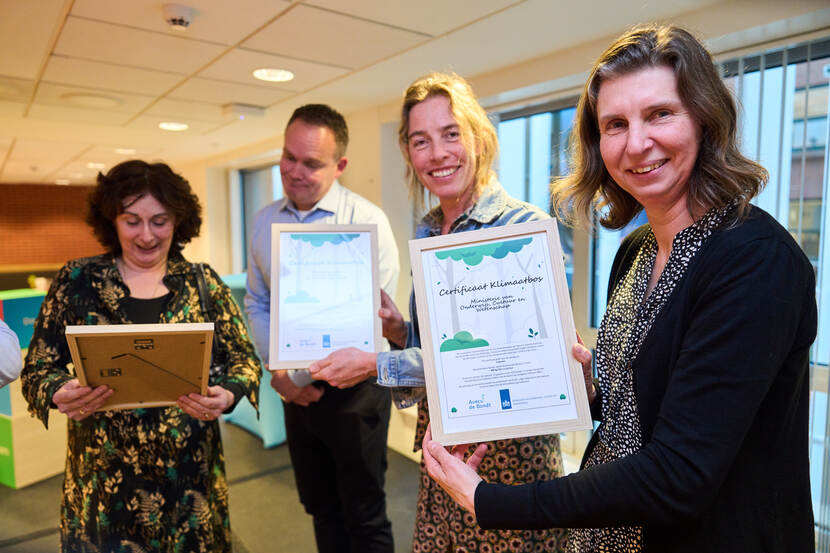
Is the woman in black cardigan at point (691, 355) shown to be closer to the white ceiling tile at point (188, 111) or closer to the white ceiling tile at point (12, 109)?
the white ceiling tile at point (188, 111)

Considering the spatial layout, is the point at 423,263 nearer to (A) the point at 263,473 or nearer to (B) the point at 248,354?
(B) the point at 248,354

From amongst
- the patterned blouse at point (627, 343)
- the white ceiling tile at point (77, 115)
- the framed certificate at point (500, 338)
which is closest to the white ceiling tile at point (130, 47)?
the white ceiling tile at point (77, 115)

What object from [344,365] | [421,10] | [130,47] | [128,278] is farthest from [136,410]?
[130,47]

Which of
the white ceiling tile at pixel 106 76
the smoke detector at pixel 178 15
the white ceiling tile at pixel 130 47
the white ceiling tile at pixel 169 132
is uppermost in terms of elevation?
the white ceiling tile at pixel 169 132

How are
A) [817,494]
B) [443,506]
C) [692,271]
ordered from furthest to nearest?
[817,494]
[443,506]
[692,271]

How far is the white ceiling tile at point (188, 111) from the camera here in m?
3.76

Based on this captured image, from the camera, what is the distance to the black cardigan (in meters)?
0.72

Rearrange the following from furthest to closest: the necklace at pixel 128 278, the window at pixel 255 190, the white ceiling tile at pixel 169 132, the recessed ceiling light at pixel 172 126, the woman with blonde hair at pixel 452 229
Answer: the window at pixel 255 190 < the recessed ceiling light at pixel 172 126 < the white ceiling tile at pixel 169 132 < the necklace at pixel 128 278 < the woman with blonde hair at pixel 452 229

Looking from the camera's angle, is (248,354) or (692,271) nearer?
(692,271)

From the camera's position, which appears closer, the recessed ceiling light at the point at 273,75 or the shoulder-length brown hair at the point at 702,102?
the shoulder-length brown hair at the point at 702,102

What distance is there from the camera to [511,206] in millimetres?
1342

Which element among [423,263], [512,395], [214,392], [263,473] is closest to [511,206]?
[423,263]

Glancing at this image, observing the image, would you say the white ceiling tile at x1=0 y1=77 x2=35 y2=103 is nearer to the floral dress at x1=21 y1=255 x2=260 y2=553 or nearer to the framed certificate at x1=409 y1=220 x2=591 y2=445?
the floral dress at x1=21 y1=255 x2=260 y2=553

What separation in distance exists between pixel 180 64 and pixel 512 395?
8.87 ft
